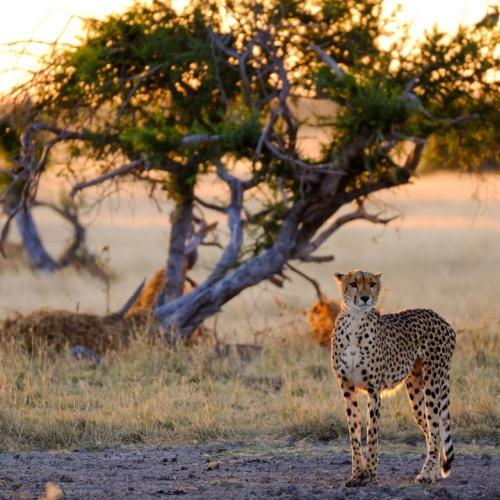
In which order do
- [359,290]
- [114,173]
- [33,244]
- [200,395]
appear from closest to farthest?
[359,290] < [200,395] < [114,173] < [33,244]

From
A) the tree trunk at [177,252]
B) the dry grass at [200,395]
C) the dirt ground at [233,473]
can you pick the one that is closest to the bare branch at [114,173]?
the tree trunk at [177,252]

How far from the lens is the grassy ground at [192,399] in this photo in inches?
335

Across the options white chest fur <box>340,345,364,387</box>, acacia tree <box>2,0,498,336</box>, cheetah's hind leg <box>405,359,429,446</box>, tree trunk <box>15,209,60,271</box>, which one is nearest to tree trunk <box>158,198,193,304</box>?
acacia tree <box>2,0,498,336</box>

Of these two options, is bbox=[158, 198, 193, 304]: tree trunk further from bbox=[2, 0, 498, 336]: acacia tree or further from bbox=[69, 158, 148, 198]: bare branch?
bbox=[69, 158, 148, 198]: bare branch

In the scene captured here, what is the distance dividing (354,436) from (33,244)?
16.4m

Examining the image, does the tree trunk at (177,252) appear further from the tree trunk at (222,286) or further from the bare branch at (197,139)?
the bare branch at (197,139)

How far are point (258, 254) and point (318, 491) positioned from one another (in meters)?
6.74

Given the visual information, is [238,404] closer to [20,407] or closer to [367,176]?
[20,407]

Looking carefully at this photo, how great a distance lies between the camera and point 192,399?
31.0 ft

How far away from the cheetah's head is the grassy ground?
2.03m

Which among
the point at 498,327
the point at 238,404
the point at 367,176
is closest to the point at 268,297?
the point at 498,327

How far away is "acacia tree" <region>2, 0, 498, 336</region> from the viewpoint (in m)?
12.2

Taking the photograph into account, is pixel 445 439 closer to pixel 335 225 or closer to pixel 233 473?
pixel 233 473

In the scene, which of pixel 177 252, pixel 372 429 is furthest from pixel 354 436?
pixel 177 252
